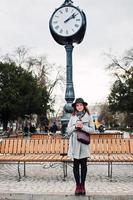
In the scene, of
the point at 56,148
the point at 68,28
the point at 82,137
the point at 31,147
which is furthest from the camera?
the point at 68,28

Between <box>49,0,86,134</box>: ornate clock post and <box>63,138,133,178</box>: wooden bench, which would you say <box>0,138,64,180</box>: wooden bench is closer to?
<box>63,138,133,178</box>: wooden bench

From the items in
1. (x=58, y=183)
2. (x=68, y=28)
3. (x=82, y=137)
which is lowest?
(x=58, y=183)

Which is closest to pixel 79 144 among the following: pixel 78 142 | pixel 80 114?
pixel 78 142

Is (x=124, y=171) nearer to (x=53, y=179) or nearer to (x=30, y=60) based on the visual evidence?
(x=53, y=179)

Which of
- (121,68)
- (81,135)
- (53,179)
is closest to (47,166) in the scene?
(53,179)

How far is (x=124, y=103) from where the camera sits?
66625mm

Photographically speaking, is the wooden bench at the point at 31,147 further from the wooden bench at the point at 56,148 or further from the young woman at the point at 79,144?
the young woman at the point at 79,144

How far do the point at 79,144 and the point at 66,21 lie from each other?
30.1ft

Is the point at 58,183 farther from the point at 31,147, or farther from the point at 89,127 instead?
the point at 31,147

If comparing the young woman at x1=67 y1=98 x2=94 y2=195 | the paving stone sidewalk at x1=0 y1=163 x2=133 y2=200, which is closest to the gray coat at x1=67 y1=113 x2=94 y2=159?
the young woman at x1=67 y1=98 x2=94 y2=195

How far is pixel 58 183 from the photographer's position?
35.1 ft

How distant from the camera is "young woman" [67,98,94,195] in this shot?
8.80 metres

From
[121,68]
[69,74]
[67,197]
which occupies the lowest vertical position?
[67,197]

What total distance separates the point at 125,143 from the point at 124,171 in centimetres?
86
